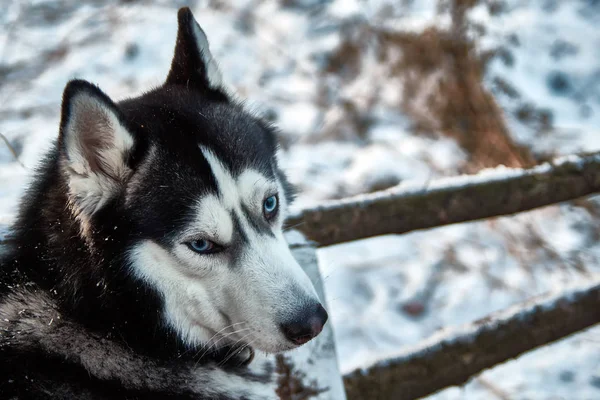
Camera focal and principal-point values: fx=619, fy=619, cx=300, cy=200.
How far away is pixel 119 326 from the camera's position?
2.01m

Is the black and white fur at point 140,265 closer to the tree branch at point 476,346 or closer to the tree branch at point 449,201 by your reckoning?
the tree branch at point 449,201

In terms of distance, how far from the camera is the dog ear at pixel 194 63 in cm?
243

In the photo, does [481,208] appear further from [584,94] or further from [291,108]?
[584,94]

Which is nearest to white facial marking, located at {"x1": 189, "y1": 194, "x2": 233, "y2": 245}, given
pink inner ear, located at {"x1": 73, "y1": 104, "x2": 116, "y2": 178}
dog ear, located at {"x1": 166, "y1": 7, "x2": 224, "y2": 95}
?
pink inner ear, located at {"x1": 73, "y1": 104, "x2": 116, "y2": 178}

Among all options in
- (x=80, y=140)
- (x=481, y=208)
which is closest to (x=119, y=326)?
(x=80, y=140)

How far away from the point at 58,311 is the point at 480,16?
5809 mm

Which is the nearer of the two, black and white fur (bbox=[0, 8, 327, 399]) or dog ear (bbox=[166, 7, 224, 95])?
black and white fur (bbox=[0, 8, 327, 399])

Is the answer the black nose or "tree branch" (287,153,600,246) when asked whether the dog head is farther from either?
"tree branch" (287,153,600,246)

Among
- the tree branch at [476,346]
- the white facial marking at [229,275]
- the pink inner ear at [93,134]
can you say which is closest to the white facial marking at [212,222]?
the white facial marking at [229,275]

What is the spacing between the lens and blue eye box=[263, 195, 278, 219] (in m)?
2.24

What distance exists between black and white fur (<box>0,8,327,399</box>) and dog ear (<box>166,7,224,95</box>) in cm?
32

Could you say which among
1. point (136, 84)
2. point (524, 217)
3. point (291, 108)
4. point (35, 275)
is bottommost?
point (524, 217)

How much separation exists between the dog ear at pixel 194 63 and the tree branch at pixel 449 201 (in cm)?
87

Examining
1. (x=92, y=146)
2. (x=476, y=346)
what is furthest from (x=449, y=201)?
(x=92, y=146)
